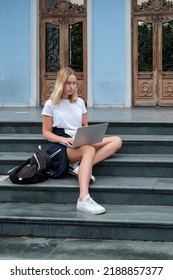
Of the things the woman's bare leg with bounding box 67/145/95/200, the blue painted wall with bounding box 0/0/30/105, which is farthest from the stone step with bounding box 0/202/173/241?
the blue painted wall with bounding box 0/0/30/105

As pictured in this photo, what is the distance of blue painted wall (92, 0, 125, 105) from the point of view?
1241 centimetres

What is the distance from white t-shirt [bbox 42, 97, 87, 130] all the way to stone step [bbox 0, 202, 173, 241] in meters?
1.06

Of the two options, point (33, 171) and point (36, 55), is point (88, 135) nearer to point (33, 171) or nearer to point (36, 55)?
point (33, 171)

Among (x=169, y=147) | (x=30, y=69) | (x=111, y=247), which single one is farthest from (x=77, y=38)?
(x=111, y=247)

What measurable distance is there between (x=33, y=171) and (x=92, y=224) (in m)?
1.01

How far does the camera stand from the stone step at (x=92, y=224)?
446 centimetres

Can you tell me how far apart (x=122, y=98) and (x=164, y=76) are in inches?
48.6

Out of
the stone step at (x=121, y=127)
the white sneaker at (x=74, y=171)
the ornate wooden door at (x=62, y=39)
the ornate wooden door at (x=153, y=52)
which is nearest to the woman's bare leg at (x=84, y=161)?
the white sneaker at (x=74, y=171)

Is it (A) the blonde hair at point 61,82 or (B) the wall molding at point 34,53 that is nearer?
(A) the blonde hair at point 61,82

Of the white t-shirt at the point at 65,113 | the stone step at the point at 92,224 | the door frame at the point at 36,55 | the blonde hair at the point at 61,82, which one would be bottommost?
the stone step at the point at 92,224

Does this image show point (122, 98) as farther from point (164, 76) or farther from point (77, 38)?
point (77, 38)

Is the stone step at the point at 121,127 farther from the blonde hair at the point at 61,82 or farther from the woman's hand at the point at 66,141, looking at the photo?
the woman's hand at the point at 66,141

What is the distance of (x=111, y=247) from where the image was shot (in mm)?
4324

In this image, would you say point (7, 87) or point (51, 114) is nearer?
point (51, 114)
